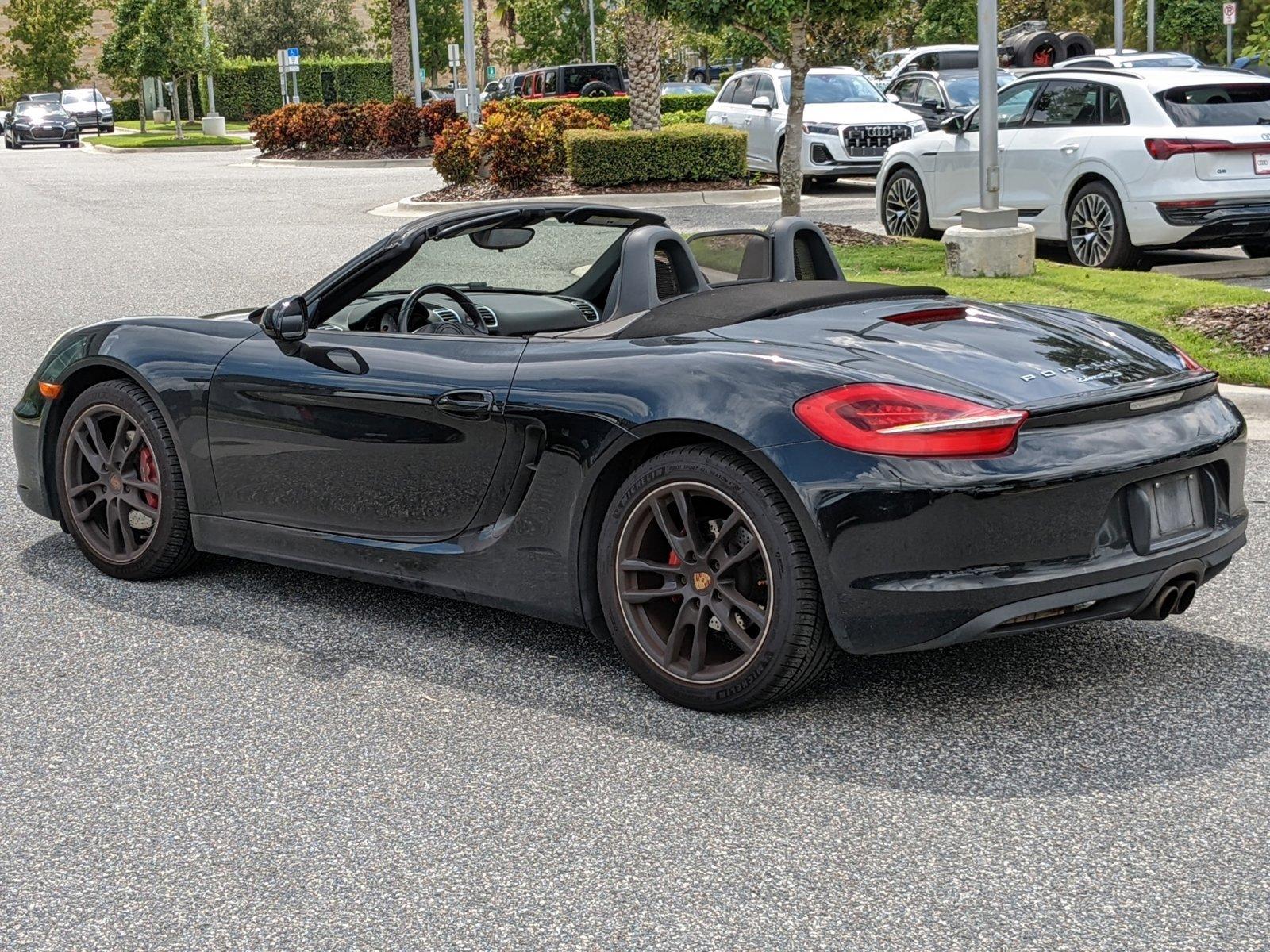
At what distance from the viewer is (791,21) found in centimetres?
1588

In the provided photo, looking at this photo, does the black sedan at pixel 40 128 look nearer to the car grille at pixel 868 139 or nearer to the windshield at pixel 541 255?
the car grille at pixel 868 139

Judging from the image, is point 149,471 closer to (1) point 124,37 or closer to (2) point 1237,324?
(2) point 1237,324

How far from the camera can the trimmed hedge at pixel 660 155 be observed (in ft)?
77.7

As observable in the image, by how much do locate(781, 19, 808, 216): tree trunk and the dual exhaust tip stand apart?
11.8 metres

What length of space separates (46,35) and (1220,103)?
68.9 m

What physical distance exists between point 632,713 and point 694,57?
110 m

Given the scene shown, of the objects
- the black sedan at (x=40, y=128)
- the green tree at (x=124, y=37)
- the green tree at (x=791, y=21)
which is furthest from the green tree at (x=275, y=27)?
the green tree at (x=791, y=21)

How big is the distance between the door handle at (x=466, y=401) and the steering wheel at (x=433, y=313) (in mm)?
413

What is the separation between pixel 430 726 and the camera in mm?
4410

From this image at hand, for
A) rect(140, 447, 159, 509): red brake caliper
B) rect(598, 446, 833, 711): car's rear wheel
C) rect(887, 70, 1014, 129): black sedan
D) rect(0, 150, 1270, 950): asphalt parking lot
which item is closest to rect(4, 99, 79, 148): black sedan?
rect(887, 70, 1014, 129): black sedan

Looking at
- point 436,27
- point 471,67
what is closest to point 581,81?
point 471,67

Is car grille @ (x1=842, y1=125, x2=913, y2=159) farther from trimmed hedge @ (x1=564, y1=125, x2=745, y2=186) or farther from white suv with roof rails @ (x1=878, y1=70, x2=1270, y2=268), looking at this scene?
white suv with roof rails @ (x1=878, y1=70, x2=1270, y2=268)

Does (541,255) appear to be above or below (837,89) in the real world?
below

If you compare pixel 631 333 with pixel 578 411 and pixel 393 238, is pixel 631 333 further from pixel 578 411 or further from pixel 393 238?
pixel 393 238
